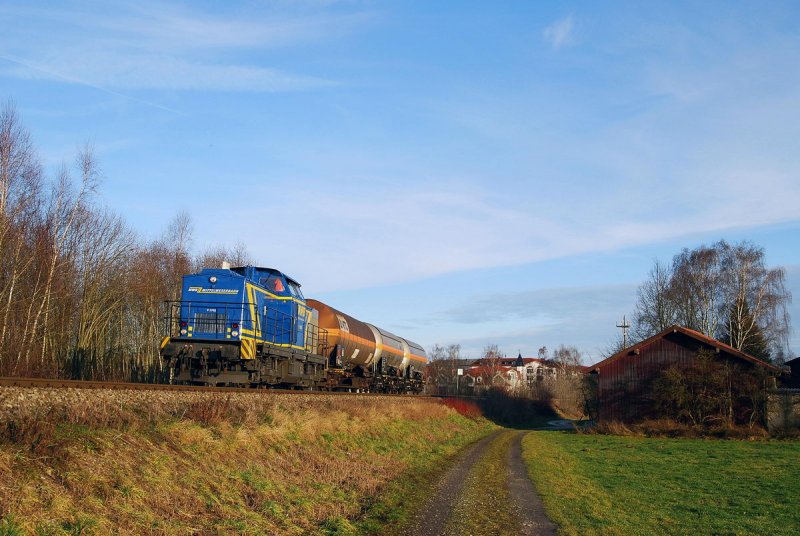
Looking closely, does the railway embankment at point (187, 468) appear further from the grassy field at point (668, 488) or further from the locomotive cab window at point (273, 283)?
the locomotive cab window at point (273, 283)

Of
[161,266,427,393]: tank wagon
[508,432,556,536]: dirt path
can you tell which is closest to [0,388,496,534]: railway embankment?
[508,432,556,536]: dirt path

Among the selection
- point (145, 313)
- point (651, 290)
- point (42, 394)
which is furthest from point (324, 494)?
point (651, 290)

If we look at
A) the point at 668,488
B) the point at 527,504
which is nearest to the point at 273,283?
the point at 527,504

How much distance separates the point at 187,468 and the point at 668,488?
487 inches

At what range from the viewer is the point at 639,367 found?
39750 mm

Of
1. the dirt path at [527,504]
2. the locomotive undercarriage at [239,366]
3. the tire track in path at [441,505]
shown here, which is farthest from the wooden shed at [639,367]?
the tire track in path at [441,505]

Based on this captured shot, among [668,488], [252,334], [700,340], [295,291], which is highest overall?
[295,291]

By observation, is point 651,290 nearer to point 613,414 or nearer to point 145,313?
point 613,414

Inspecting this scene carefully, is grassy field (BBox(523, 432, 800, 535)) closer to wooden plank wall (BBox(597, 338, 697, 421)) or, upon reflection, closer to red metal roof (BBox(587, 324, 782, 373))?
red metal roof (BBox(587, 324, 782, 373))

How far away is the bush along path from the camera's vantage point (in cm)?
1066

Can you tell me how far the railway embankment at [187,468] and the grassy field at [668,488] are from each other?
3.46 meters

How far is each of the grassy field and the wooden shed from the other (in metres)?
9.67

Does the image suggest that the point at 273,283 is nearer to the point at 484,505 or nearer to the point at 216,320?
the point at 216,320

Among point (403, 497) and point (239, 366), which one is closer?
point (403, 497)
